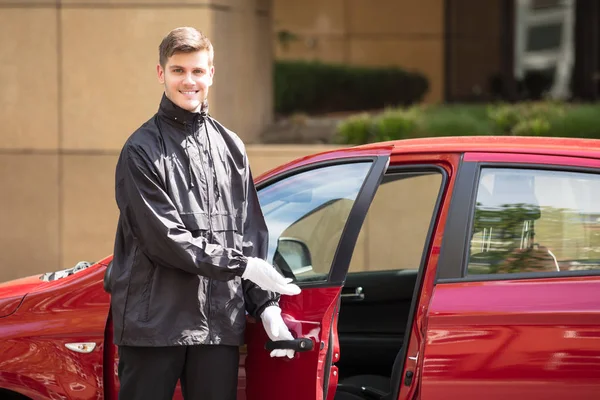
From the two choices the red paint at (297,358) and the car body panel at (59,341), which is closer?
the red paint at (297,358)

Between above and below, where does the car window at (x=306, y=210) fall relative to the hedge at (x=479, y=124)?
below

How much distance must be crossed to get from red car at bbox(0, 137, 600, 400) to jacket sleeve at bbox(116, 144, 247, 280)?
0.40 metres

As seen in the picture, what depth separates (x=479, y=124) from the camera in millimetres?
9266

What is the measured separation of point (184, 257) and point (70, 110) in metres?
5.79

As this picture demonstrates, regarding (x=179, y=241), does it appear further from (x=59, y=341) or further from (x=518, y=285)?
(x=518, y=285)

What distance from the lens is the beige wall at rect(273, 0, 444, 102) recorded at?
1600 cm

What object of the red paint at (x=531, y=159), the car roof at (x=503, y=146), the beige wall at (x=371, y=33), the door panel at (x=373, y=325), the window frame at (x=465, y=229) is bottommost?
the door panel at (x=373, y=325)

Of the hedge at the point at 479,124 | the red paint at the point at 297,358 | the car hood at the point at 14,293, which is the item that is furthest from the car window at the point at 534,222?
the hedge at the point at 479,124

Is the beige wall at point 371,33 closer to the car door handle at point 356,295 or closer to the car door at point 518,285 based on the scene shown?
the car door handle at point 356,295

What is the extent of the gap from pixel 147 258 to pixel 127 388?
470 millimetres

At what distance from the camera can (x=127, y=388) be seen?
3715 mm

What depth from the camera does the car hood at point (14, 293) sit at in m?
4.25

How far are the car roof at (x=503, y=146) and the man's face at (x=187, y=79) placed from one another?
2.54 ft

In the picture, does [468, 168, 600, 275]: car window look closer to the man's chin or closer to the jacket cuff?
the jacket cuff
